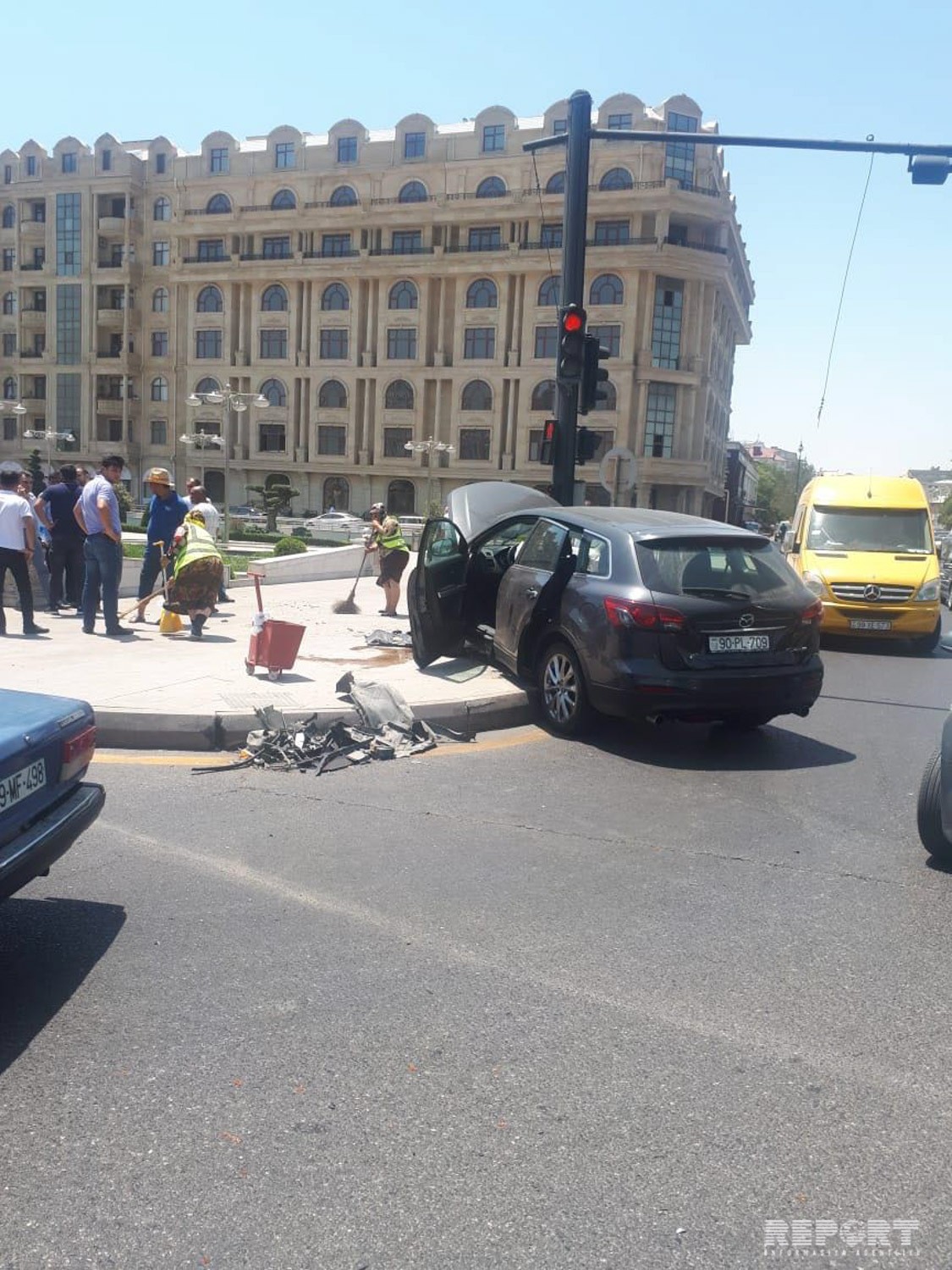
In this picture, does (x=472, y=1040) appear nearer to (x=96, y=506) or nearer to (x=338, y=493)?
(x=96, y=506)

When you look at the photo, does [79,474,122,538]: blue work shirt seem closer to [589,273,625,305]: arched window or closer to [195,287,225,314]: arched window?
[589,273,625,305]: arched window

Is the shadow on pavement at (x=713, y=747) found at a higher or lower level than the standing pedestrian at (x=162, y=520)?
lower

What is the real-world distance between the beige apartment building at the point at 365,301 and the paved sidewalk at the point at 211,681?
47.8 m

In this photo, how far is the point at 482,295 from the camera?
64.1 m

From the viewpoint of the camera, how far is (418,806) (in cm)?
590

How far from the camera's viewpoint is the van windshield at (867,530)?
1435cm

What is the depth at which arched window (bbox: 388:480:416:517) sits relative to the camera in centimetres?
6638

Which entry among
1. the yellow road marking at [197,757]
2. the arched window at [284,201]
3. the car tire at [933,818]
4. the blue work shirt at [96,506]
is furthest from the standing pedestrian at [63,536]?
the arched window at [284,201]

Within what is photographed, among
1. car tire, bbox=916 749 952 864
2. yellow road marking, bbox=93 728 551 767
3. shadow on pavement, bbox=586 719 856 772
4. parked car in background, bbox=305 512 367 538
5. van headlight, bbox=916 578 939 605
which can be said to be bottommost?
parked car in background, bbox=305 512 367 538

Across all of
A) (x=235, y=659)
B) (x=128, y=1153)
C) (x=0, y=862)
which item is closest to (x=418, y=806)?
(x=0, y=862)

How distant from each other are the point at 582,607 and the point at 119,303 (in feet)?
239

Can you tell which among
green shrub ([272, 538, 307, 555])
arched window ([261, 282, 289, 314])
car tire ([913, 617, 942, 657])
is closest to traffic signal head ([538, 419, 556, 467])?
car tire ([913, 617, 942, 657])

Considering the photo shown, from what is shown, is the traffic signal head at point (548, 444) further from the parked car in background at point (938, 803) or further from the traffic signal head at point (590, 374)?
the parked car in background at point (938, 803)

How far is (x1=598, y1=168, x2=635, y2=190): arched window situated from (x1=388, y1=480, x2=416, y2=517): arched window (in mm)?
20528
